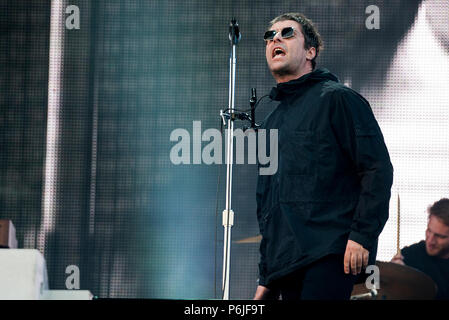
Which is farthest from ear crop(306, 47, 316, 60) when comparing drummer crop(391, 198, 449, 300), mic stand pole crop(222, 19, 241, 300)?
drummer crop(391, 198, 449, 300)

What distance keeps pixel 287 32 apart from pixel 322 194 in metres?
0.62

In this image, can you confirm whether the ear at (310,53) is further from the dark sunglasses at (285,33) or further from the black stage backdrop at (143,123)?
the black stage backdrop at (143,123)

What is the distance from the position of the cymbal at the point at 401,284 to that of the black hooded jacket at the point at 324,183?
1.89 meters

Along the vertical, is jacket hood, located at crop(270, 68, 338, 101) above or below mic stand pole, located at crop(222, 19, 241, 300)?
above

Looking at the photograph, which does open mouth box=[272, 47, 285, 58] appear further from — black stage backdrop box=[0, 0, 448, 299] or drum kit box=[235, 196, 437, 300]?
black stage backdrop box=[0, 0, 448, 299]

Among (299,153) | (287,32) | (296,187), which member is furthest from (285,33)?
(296,187)

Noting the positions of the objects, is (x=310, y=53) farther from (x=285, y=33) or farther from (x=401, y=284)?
(x=401, y=284)

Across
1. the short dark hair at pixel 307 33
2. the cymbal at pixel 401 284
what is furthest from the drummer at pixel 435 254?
the short dark hair at pixel 307 33

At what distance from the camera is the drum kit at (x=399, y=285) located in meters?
3.98

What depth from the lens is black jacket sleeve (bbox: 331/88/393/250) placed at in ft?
6.82

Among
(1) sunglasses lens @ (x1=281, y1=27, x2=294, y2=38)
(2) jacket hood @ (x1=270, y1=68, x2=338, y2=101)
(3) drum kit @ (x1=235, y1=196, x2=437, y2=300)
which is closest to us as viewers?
(2) jacket hood @ (x1=270, y1=68, x2=338, y2=101)

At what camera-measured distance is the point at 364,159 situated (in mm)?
2131

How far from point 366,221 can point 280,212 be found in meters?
0.28
